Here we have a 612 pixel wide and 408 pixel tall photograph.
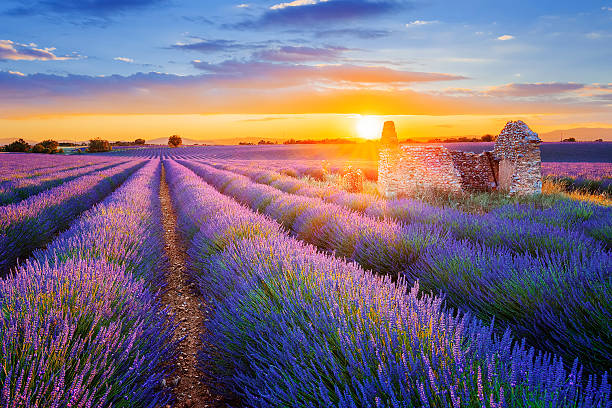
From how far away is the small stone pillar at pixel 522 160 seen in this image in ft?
33.5

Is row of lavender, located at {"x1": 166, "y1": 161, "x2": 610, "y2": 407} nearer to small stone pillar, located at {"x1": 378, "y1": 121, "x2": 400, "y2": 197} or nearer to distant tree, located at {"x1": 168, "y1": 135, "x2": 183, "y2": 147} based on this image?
small stone pillar, located at {"x1": 378, "y1": 121, "x2": 400, "y2": 197}

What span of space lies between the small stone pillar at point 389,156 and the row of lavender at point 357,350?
29.5 ft

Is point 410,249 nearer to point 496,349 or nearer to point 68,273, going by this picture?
point 496,349

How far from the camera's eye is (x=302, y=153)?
160ft

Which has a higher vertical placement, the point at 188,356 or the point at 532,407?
the point at 532,407

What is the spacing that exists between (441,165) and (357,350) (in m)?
10.6

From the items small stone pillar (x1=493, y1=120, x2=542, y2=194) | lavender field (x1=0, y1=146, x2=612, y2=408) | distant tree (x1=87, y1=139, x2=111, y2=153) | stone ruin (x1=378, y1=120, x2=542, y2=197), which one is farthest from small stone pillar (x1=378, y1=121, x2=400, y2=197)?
distant tree (x1=87, y1=139, x2=111, y2=153)

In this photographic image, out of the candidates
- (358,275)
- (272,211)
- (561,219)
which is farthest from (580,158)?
(358,275)

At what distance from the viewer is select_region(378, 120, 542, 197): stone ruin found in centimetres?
1028

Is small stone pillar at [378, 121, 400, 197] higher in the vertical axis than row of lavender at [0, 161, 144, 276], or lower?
higher

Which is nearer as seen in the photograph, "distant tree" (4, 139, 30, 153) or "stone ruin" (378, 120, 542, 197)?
"stone ruin" (378, 120, 542, 197)

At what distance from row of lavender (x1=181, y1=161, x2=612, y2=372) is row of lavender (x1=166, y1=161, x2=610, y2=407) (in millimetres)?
360

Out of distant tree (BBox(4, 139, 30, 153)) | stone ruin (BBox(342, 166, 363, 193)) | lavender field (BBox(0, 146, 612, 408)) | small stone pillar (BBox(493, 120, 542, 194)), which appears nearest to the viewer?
lavender field (BBox(0, 146, 612, 408))

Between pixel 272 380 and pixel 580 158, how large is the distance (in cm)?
4160
